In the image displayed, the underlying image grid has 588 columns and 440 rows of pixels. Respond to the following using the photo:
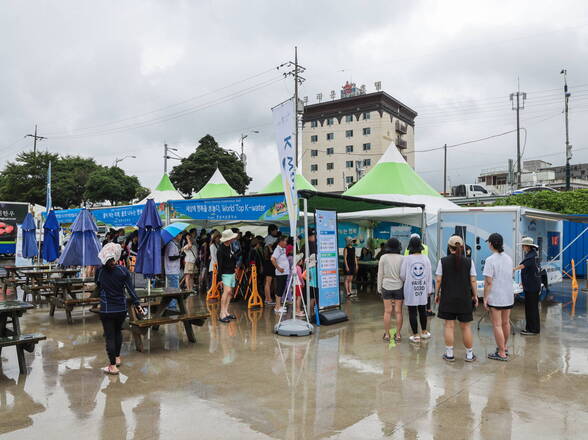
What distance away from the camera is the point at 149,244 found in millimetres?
7680

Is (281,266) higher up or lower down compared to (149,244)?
lower down

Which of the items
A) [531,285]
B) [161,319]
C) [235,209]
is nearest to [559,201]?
[531,285]

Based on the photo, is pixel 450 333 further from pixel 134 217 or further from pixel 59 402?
pixel 134 217

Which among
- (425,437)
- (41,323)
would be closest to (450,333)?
(425,437)

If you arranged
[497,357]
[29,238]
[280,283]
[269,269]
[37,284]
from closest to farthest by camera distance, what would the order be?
1. [497,357]
2. [280,283]
3. [269,269]
4. [37,284]
5. [29,238]

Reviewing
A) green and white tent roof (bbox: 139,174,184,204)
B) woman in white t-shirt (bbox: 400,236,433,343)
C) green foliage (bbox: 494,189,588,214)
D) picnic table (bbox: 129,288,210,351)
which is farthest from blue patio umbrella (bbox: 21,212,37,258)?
green foliage (bbox: 494,189,588,214)

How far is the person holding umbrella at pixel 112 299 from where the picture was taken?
5336 mm

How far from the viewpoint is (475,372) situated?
5480 mm

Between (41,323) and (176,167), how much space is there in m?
34.8

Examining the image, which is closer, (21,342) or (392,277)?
(21,342)

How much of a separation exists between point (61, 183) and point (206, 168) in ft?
41.3

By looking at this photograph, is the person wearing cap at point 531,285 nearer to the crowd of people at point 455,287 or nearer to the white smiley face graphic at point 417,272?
the crowd of people at point 455,287

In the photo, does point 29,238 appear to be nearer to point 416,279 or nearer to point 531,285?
point 416,279

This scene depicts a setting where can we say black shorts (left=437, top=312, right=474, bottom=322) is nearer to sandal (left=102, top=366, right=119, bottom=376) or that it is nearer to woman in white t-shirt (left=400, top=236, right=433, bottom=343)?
woman in white t-shirt (left=400, top=236, right=433, bottom=343)
